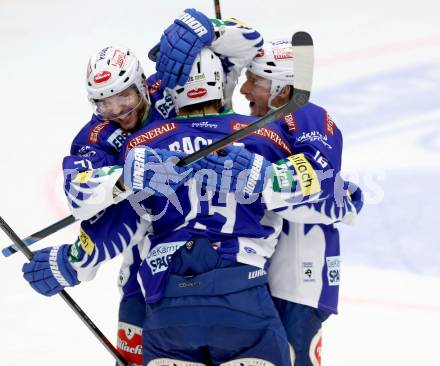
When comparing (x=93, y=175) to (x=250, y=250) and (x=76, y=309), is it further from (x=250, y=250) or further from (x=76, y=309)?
(x=76, y=309)

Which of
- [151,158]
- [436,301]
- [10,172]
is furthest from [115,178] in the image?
[10,172]

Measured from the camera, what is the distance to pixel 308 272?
359 centimetres

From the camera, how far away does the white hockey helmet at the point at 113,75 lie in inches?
131

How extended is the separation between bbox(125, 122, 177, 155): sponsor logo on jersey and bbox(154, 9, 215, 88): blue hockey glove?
116 millimetres

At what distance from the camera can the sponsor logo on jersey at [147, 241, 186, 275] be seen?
124 inches

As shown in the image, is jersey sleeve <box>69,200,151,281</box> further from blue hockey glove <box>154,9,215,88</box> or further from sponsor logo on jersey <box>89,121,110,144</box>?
blue hockey glove <box>154,9,215,88</box>

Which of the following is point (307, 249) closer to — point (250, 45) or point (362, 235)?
point (250, 45)

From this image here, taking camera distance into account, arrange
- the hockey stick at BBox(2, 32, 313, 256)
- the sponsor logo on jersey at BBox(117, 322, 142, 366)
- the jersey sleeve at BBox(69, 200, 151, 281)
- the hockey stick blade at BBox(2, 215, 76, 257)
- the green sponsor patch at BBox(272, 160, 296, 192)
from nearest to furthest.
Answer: the hockey stick at BBox(2, 32, 313, 256)
the green sponsor patch at BBox(272, 160, 296, 192)
the jersey sleeve at BBox(69, 200, 151, 281)
the hockey stick blade at BBox(2, 215, 76, 257)
the sponsor logo on jersey at BBox(117, 322, 142, 366)

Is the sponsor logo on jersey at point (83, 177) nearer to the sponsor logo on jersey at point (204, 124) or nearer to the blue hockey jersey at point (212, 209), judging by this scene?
the blue hockey jersey at point (212, 209)

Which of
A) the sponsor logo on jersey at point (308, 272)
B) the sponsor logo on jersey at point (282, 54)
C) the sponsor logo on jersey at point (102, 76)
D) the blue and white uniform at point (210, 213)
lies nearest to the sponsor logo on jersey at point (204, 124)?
the blue and white uniform at point (210, 213)

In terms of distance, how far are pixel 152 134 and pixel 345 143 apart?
301 cm

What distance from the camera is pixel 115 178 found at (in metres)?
3.11

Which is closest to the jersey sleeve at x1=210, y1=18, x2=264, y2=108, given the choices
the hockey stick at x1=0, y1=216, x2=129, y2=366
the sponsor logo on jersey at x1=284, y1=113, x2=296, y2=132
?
the sponsor logo on jersey at x1=284, y1=113, x2=296, y2=132

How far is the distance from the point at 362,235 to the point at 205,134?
2.24 m
